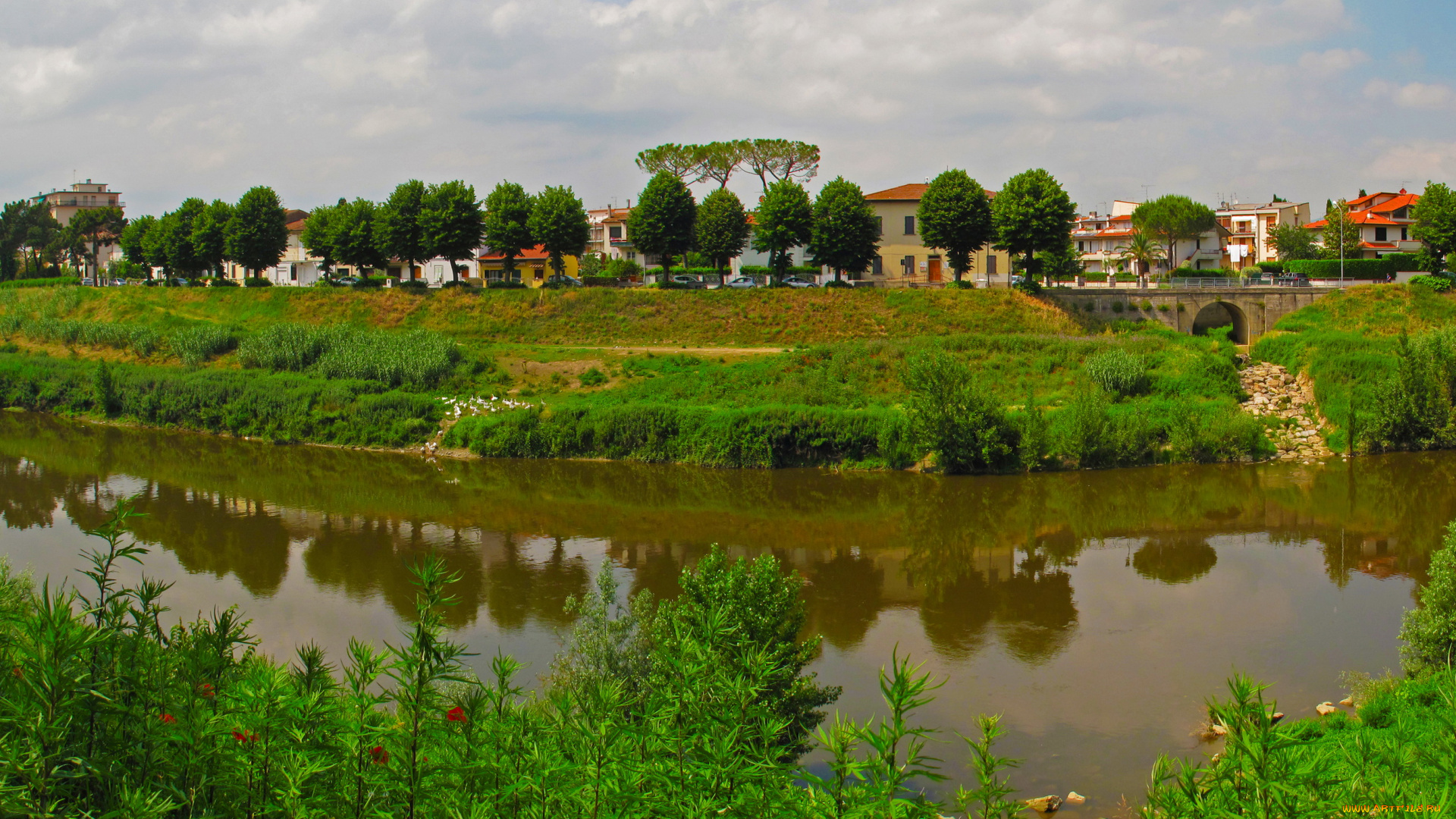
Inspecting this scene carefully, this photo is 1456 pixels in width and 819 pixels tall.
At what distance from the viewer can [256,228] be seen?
6147 centimetres

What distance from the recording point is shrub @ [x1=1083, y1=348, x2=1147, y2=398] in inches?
1427

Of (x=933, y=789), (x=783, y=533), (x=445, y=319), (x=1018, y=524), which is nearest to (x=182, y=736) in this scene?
(x=933, y=789)

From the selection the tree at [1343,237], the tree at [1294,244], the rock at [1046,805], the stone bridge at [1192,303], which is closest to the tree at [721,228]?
the stone bridge at [1192,303]

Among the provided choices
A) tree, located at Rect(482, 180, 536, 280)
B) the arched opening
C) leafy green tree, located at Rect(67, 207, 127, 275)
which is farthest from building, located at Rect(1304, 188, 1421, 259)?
leafy green tree, located at Rect(67, 207, 127, 275)

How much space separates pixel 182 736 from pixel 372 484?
92.3 ft

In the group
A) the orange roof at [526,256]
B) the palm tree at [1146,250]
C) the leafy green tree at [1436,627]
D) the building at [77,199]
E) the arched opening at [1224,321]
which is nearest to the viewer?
the leafy green tree at [1436,627]

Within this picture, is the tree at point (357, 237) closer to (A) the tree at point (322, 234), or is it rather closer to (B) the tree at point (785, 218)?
(A) the tree at point (322, 234)

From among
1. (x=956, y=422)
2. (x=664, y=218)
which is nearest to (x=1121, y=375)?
(x=956, y=422)

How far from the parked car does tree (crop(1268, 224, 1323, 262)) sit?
39.9 meters

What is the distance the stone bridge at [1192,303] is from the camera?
→ 1873 inches

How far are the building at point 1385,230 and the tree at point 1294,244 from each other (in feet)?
5.59

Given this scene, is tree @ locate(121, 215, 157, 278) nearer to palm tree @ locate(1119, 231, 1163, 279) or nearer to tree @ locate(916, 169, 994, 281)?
tree @ locate(916, 169, 994, 281)

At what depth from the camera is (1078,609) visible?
65.7 ft

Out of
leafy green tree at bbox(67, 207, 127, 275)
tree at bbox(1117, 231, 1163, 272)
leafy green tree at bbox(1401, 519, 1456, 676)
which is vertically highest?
leafy green tree at bbox(67, 207, 127, 275)
